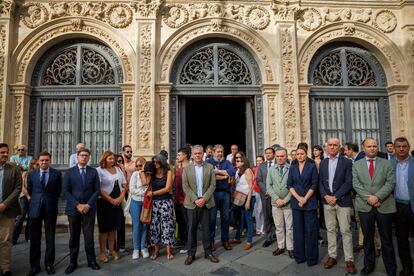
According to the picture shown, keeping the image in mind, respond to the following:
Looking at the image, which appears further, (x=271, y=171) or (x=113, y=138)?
(x=113, y=138)

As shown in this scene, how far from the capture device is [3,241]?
4.14 meters

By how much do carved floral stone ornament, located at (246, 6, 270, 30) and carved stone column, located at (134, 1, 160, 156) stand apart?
2.73 meters

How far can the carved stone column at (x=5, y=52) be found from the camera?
7.86 meters

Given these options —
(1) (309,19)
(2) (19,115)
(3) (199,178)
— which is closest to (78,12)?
(2) (19,115)

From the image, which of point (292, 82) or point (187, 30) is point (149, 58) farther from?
point (292, 82)

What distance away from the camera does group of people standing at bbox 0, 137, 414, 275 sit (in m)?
4.05

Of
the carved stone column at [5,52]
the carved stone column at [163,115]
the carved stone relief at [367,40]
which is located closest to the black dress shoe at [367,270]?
the carved stone column at [163,115]

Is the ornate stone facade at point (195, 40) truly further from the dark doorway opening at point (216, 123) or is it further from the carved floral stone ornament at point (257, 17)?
the dark doorway opening at point (216, 123)

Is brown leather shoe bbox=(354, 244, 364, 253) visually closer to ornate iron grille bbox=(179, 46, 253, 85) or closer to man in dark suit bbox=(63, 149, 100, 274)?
man in dark suit bbox=(63, 149, 100, 274)

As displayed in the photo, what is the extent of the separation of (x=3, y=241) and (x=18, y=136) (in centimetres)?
474

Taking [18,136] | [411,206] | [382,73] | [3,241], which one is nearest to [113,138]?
[18,136]

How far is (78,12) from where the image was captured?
27.3 ft

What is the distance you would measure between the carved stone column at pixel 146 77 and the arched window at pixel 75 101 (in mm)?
793

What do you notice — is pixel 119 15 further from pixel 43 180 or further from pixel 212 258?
pixel 212 258
